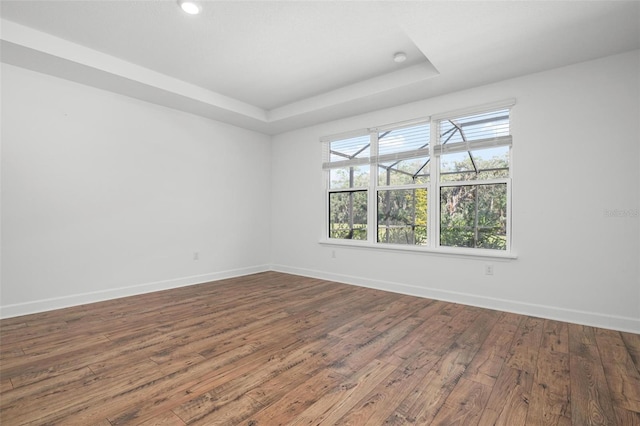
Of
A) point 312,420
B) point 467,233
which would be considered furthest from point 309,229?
point 312,420

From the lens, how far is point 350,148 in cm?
498

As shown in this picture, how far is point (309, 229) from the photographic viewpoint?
5355mm

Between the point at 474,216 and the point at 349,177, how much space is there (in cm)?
198

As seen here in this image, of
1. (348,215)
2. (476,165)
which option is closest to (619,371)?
(476,165)

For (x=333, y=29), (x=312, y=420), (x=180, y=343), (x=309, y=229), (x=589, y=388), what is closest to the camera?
(x=312, y=420)

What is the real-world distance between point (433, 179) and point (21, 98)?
188 inches

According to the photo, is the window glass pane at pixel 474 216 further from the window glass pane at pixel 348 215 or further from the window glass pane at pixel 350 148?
the window glass pane at pixel 350 148

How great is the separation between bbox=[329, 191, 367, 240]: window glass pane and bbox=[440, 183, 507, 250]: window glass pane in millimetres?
1236

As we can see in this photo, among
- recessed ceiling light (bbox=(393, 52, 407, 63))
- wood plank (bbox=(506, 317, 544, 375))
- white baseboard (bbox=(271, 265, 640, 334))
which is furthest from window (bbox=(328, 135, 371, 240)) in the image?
wood plank (bbox=(506, 317, 544, 375))

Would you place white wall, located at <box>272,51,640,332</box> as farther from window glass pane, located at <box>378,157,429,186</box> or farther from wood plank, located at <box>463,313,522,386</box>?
window glass pane, located at <box>378,157,429,186</box>

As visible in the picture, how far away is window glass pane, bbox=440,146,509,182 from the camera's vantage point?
358cm

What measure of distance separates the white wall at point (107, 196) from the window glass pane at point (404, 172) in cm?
247

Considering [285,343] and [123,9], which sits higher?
[123,9]

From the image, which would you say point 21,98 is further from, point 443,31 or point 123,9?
point 443,31
